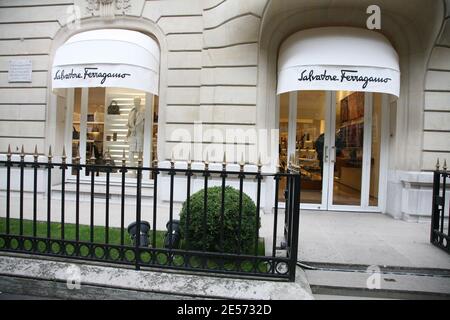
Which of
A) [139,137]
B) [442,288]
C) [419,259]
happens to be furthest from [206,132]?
[442,288]

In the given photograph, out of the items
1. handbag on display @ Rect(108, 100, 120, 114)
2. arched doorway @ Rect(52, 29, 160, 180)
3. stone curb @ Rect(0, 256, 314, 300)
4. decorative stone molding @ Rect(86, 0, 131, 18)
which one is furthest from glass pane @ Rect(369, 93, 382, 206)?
handbag on display @ Rect(108, 100, 120, 114)

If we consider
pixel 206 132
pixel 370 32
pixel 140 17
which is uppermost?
pixel 140 17

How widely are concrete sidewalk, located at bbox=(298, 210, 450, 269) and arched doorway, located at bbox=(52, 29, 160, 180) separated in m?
4.59

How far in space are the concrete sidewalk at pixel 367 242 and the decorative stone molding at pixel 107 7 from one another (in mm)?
6645

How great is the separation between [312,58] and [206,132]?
2741 millimetres

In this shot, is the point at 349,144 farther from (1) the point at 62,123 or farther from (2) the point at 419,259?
(1) the point at 62,123

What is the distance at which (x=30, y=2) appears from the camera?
360 inches

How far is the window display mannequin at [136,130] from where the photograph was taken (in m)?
9.40

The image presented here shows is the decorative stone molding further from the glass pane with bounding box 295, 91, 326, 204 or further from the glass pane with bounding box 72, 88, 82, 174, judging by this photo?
the glass pane with bounding box 295, 91, 326, 204

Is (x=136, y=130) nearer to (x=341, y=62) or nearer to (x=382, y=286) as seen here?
(x=341, y=62)

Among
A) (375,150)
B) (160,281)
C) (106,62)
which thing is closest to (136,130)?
(106,62)

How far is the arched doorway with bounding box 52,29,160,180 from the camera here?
770 cm

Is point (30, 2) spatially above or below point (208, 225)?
above

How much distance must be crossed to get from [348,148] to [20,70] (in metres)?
8.70
